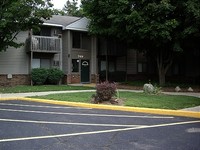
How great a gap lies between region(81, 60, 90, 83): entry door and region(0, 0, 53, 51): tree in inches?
334

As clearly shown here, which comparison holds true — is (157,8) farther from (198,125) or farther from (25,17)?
(198,125)

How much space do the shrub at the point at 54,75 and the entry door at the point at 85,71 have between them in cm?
318

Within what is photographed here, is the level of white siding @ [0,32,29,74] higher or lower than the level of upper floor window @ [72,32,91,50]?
lower

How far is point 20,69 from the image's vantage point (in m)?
29.0

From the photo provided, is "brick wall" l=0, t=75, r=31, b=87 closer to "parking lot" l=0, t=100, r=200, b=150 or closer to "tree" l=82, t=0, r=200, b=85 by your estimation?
"tree" l=82, t=0, r=200, b=85

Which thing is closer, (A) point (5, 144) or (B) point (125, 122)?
(A) point (5, 144)

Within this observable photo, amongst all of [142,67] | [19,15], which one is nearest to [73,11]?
[142,67]

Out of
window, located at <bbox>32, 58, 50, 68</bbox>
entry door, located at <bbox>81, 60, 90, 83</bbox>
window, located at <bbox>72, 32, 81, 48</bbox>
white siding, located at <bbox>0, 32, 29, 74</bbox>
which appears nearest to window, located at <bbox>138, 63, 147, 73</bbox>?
entry door, located at <bbox>81, 60, 90, 83</bbox>

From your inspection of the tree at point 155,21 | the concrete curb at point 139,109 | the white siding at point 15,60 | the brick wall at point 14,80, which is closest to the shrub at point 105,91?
the concrete curb at point 139,109

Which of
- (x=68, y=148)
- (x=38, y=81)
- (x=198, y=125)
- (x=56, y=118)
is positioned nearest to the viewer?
(x=68, y=148)

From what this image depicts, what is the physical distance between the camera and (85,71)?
108ft

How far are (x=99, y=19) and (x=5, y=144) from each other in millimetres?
21674

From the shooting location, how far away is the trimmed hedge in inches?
1114

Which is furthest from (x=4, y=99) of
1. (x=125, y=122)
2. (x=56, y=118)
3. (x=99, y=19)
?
(x=99, y=19)
